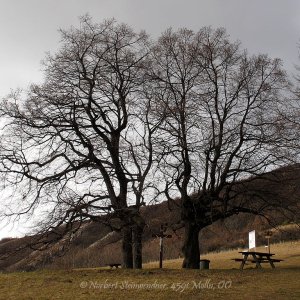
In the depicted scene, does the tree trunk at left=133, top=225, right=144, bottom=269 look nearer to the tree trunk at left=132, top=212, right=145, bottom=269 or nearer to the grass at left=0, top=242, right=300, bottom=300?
the tree trunk at left=132, top=212, right=145, bottom=269

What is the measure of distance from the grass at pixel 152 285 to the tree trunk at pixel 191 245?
3.28m

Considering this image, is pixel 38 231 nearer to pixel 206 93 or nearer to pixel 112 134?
pixel 112 134

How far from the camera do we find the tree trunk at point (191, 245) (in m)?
19.3

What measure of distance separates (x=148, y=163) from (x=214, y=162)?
249cm

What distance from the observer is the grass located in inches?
446

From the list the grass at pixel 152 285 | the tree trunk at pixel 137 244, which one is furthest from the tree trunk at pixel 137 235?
the grass at pixel 152 285

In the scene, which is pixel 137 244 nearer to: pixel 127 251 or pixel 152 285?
pixel 127 251

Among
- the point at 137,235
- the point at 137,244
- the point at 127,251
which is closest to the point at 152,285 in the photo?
the point at 137,235

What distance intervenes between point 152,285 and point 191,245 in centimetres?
690

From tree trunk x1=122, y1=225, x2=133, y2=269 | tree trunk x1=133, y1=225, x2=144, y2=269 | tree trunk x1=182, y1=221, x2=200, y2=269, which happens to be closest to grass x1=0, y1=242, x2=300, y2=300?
tree trunk x1=133, y1=225, x2=144, y2=269

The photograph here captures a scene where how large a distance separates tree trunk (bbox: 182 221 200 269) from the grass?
328cm

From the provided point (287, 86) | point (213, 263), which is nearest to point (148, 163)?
point (287, 86)

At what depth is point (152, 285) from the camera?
12.8 meters

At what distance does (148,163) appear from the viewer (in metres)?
19.3
